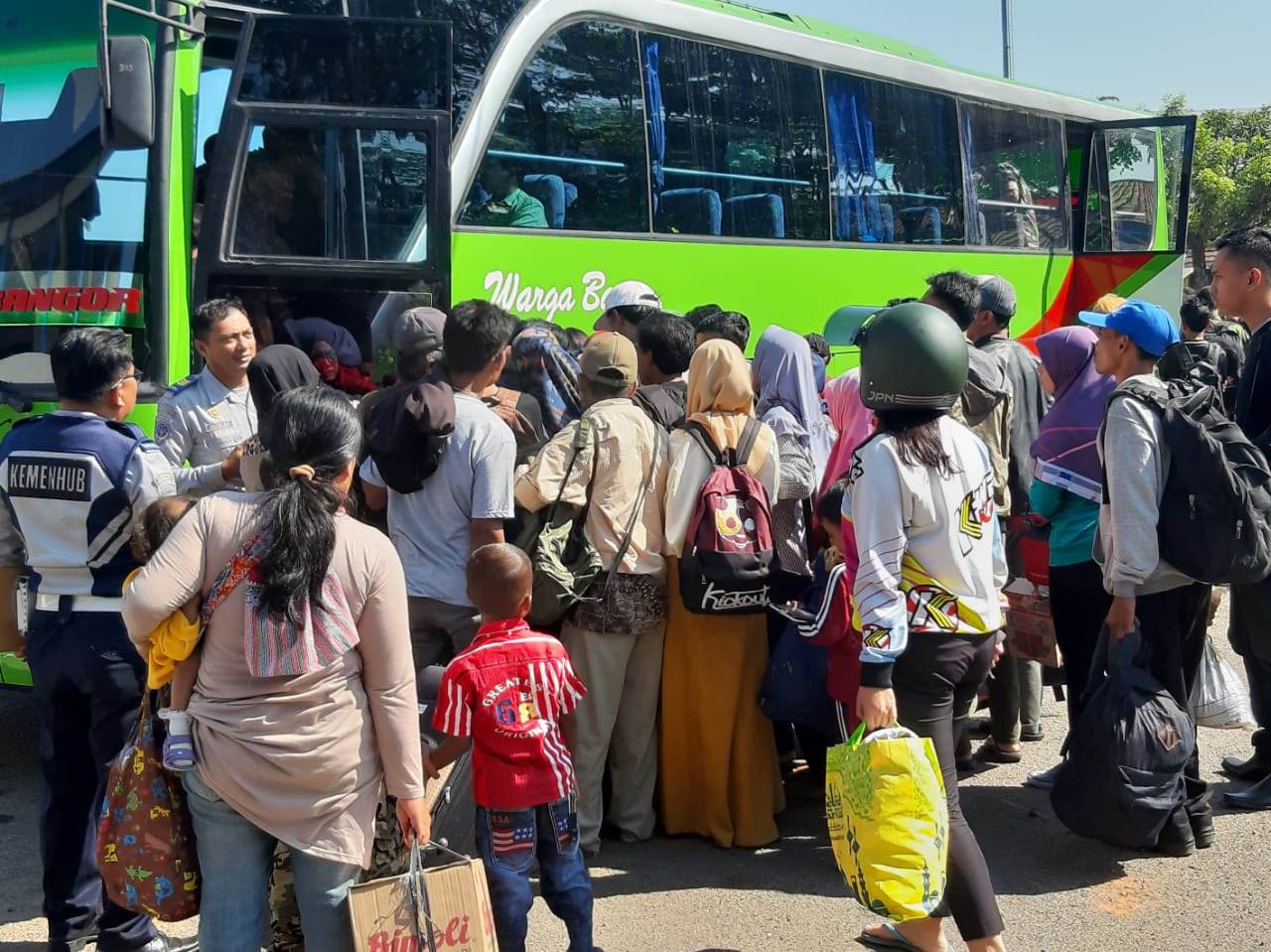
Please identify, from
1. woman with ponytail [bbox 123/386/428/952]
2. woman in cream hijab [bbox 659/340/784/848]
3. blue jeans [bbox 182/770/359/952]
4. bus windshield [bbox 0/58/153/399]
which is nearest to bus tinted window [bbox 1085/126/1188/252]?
woman in cream hijab [bbox 659/340/784/848]

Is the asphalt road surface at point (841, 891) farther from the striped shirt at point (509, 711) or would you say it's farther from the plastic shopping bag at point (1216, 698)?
the striped shirt at point (509, 711)

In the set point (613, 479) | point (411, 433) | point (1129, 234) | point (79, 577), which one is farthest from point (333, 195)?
point (1129, 234)

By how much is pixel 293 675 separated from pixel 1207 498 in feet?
10.6

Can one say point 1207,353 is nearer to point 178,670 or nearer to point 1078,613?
point 1078,613

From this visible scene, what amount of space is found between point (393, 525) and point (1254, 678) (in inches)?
149

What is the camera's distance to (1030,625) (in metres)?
5.71

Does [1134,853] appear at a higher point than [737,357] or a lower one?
lower

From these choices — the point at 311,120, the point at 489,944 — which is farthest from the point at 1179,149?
the point at 489,944

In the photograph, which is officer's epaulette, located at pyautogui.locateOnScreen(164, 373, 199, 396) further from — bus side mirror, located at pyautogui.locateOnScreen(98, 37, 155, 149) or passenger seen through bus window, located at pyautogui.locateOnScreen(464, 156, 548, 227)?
passenger seen through bus window, located at pyautogui.locateOnScreen(464, 156, 548, 227)

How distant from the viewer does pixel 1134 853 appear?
5.00 metres

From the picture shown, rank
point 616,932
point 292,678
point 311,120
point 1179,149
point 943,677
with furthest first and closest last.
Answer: point 1179,149, point 311,120, point 616,932, point 943,677, point 292,678

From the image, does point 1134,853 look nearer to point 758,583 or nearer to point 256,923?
point 758,583

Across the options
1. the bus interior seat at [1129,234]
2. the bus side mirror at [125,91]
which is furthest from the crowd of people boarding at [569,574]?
the bus interior seat at [1129,234]

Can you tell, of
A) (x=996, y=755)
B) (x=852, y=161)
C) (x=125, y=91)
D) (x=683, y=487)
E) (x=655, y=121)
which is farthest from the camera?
(x=852, y=161)
